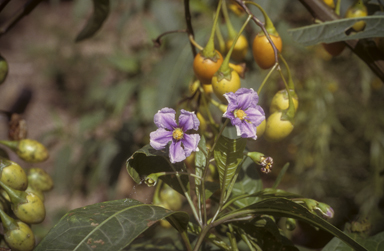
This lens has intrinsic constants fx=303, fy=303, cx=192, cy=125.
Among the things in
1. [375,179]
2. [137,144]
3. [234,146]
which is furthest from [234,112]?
[375,179]

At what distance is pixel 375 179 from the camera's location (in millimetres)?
1490

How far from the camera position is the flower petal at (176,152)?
475 mm

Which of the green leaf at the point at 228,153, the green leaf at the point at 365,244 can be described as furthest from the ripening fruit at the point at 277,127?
the green leaf at the point at 365,244

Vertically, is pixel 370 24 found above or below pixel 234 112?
above

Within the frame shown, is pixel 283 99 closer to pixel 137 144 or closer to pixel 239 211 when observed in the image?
pixel 239 211

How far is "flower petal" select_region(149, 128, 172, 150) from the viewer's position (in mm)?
479

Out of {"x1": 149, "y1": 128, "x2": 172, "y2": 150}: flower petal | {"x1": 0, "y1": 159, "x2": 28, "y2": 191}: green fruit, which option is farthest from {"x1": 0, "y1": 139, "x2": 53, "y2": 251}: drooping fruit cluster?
{"x1": 149, "y1": 128, "x2": 172, "y2": 150}: flower petal

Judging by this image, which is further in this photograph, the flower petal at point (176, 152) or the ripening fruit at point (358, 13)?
the ripening fruit at point (358, 13)

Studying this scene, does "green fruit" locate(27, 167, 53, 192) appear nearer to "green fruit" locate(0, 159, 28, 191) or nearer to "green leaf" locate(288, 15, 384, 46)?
"green fruit" locate(0, 159, 28, 191)

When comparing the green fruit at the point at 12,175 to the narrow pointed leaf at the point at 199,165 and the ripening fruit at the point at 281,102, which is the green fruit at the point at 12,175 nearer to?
the narrow pointed leaf at the point at 199,165

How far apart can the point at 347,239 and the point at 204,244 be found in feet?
1.17

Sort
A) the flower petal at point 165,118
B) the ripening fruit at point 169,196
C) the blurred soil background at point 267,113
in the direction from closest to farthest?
the flower petal at point 165,118 → the ripening fruit at point 169,196 → the blurred soil background at point 267,113

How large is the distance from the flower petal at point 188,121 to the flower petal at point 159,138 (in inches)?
1.1

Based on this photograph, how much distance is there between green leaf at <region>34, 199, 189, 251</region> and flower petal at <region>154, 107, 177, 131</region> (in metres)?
0.14
